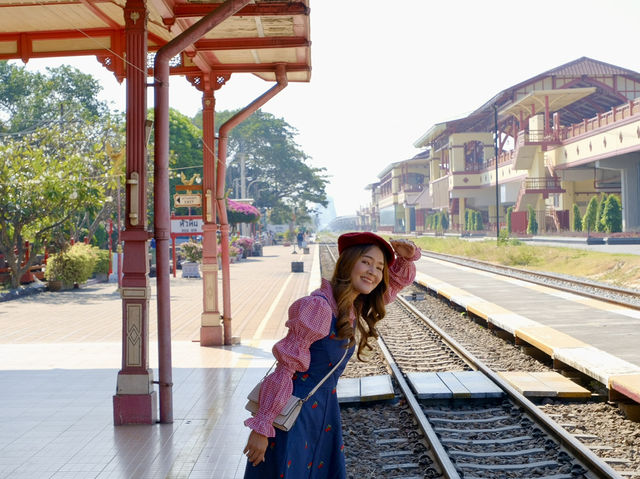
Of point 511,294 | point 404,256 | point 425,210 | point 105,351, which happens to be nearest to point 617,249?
point 511,294

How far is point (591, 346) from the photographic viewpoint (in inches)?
366

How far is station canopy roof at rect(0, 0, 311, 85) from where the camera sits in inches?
296

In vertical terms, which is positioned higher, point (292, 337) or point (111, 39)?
point (111, 39)

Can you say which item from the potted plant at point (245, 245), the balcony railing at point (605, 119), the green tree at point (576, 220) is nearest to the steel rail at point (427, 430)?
the balcony railing at point (605, 119)

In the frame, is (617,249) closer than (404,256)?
No

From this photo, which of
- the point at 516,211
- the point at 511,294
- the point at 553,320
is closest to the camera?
the point at 553,320

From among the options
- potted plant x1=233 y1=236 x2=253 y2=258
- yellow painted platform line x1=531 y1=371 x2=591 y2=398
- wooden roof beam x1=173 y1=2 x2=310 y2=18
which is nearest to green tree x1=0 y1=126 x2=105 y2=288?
wooden roof beam x1=173 y1=2 x2=310 y2=18

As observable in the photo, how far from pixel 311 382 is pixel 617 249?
29.4m

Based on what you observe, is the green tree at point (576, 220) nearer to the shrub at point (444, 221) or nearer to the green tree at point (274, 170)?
the shrub at point (444, 221)

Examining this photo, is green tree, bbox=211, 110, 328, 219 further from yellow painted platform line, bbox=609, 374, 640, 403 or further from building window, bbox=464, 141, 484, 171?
yellow painted platform line, bbox=609, 374, 640, 403

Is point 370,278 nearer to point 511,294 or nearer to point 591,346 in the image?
point 591,346

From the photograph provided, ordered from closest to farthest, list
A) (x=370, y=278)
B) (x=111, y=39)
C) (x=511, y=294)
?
(x=370, y=278), (x=111, y=39), (x=511, y=294)

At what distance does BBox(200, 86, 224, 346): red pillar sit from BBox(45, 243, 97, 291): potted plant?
12.2 m

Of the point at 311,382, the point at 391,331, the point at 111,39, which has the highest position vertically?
the point at 111,39
